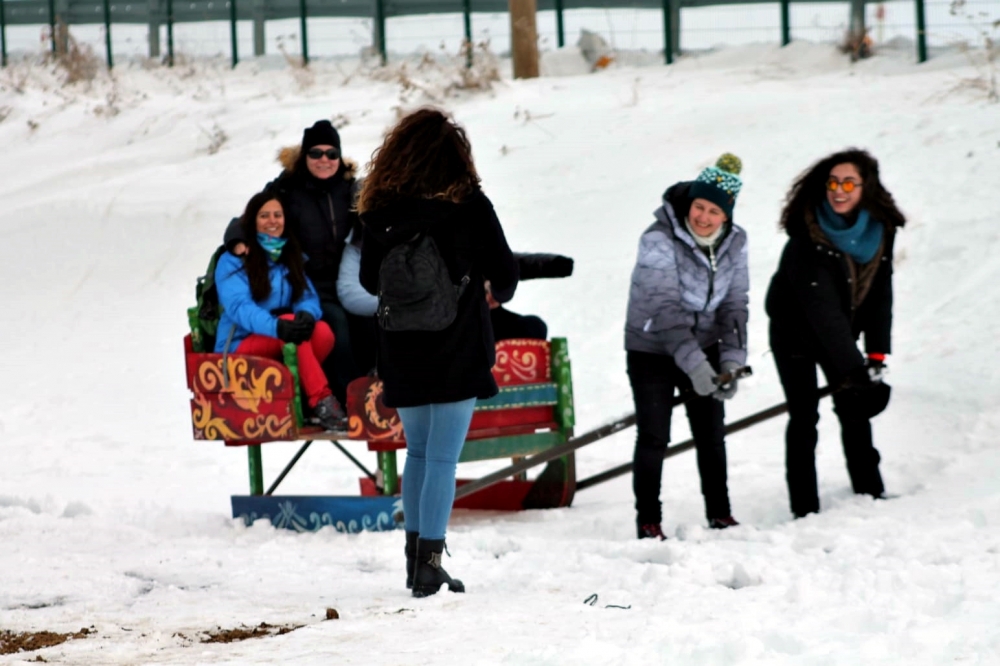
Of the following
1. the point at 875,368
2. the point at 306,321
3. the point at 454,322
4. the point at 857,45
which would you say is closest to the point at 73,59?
the point at 857,45

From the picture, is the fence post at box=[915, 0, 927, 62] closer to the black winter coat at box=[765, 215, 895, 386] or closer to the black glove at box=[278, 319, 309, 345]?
the black winter coat at box=[765, 215, 895, 386]

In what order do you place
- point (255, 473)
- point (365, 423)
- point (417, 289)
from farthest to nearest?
point (255, 473), point (365, 423), point (417, 289)

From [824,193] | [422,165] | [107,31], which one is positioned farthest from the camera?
[107,31]

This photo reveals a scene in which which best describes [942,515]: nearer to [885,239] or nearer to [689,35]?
[885,239]

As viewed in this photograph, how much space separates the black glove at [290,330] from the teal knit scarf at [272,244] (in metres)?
0.35

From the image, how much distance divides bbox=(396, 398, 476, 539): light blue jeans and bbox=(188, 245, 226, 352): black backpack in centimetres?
237

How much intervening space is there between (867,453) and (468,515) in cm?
212

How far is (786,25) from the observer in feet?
58.3

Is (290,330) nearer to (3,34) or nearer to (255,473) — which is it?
(255,473)

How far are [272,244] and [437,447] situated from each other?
7.95ft

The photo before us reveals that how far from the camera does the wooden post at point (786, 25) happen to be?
57.8 feet

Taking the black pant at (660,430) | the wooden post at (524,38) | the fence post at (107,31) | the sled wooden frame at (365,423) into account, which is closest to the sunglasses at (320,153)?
the sled wooden frame at (365,423)

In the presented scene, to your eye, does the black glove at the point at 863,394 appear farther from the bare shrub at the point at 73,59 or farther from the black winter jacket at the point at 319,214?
the bare shrub at the point at 73,59

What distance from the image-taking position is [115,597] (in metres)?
5.50
